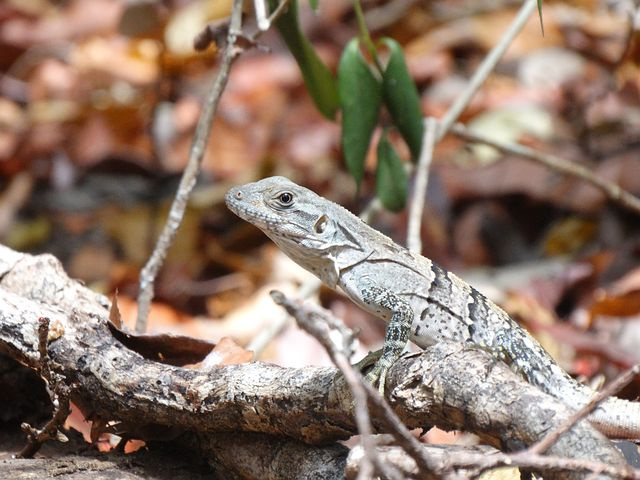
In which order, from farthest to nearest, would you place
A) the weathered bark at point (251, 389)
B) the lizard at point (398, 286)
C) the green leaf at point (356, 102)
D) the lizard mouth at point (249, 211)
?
the green leaf at point (356, 102) < the lizard mouth at point (249, 211) < the lizard at point (398, 286) < the weathered bark at point (251, 389)

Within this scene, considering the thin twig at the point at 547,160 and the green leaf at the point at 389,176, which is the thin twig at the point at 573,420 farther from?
the thin twig at the point at 547,160

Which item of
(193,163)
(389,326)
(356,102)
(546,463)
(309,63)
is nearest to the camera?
(546,463)

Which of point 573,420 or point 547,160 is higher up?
point 547,160

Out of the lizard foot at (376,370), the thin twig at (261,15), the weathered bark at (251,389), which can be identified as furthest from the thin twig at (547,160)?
the weathered bark at (251,389)

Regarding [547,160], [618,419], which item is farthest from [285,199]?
[547,160]

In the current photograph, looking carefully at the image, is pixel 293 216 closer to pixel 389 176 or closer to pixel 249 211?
pixel 249 211

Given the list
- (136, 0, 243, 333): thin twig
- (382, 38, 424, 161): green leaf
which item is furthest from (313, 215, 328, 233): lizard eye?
(382, 38, 424, 161): green leaf

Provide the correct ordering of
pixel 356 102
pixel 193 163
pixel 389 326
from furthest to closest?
1. pixel 356 102
2. pixel 193 163
3. pixel 389 326
